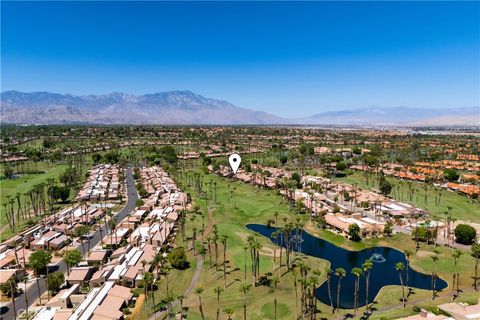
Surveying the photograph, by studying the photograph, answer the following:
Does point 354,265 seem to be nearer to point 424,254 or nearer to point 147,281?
point 424,254

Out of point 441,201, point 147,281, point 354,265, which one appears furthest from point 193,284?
point 441,201

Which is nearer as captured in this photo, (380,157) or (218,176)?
(218,176)

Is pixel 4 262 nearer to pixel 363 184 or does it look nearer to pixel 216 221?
pixel 216 221

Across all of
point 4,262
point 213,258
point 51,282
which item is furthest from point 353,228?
point 4,262

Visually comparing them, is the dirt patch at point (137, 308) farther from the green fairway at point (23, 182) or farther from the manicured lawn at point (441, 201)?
the manicured lawn at point (441, 201)

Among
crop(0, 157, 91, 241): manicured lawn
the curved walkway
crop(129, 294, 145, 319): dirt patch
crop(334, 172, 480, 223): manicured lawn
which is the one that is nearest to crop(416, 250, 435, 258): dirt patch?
crop(334, 172, 480, 223): manicured lawn

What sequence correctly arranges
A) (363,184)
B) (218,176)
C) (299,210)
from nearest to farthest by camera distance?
1. (299,210)
2. (363,184)
3. (218,176)

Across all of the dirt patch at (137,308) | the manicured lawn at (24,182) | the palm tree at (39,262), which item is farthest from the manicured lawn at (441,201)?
the manicured lawn at (24,182)

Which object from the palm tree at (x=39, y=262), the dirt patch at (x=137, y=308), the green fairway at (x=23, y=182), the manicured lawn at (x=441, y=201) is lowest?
the dirt patch at (x=137, y=308)
